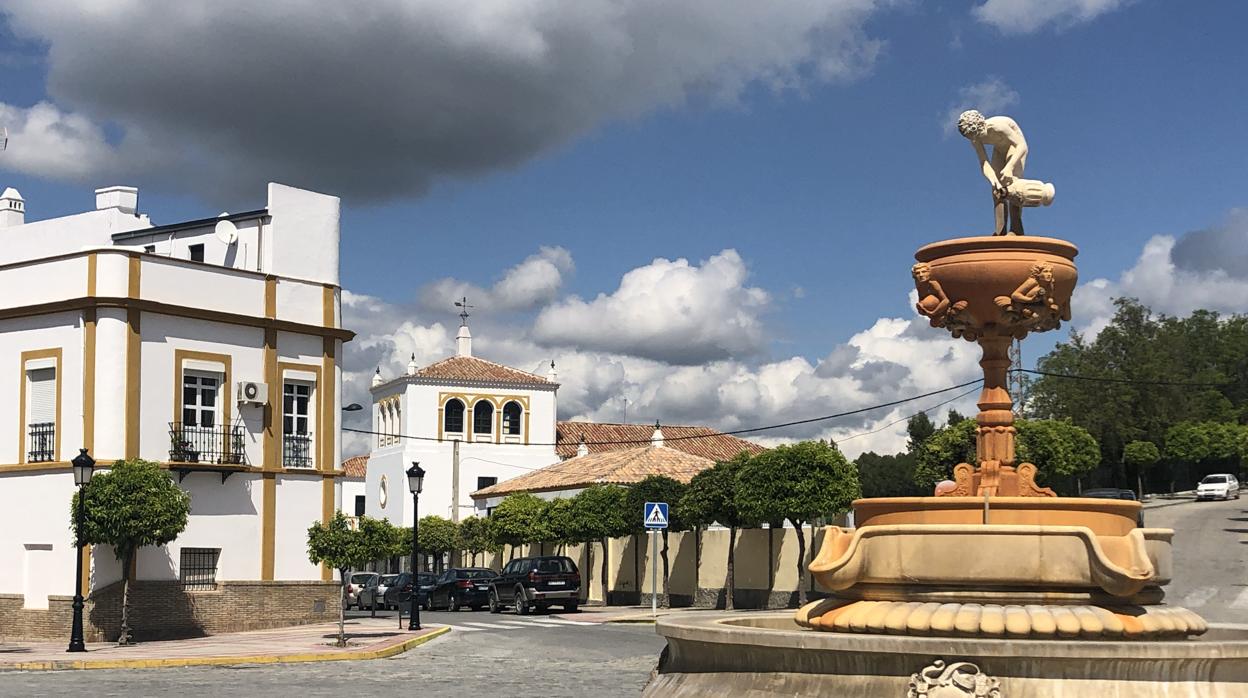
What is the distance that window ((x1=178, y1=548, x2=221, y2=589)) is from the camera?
28.0 m

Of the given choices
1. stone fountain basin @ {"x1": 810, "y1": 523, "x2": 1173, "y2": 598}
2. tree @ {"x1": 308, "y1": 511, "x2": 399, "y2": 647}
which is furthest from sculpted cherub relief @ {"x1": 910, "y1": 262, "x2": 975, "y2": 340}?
tree @ {"x1": 308, "y1": 511, "x2": 399, "y2": 647}

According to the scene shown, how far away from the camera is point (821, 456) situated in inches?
1356

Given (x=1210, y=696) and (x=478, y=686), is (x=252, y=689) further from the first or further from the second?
(x=1210, y=696)

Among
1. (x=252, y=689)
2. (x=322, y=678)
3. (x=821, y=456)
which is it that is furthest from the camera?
(x=821, y=456)

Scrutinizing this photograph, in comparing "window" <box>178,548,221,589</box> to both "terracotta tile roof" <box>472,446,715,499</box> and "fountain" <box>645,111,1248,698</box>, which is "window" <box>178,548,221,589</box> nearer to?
"fountain" <box>645,111,1248,698</box>

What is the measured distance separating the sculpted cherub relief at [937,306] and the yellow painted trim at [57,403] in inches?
844

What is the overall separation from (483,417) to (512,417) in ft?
5.21

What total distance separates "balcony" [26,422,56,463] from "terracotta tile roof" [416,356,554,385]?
150 feet

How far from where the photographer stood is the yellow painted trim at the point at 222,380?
92.4 feet

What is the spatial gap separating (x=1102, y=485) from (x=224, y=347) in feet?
241

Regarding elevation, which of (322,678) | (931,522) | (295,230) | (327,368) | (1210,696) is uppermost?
(295,230)

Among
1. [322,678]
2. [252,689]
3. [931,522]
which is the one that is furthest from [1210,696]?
[322,678]

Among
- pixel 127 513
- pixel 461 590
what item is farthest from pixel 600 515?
pixel 127 513

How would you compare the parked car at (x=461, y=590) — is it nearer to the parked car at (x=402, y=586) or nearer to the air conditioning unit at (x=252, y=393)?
the parked car at (x=402, y=586)
